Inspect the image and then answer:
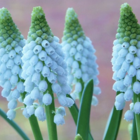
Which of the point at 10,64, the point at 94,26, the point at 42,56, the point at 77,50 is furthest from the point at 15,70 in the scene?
the point at 94,26

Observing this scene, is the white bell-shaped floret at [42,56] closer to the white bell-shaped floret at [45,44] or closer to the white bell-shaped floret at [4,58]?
the white bell-shaped floret at [45,44]

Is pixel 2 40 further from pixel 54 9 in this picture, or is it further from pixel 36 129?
pixel 54 9

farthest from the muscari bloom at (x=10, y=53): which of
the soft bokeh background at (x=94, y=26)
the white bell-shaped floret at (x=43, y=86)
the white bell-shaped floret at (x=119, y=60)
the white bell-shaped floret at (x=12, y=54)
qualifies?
the soft bokeh background at (x=94, y=26)

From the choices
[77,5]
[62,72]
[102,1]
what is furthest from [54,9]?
[62,72]

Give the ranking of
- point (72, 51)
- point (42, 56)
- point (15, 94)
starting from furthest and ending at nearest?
point (72, 51), point (15, 94), point (42, 56)

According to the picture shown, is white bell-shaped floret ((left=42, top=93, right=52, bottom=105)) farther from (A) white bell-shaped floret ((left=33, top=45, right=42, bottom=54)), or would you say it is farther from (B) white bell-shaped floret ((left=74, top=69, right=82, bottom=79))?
(B) white bell-shaped floret ((left=74, top=69, right=82, bottom=79))

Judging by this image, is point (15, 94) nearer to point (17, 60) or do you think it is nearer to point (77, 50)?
point (17, 60)

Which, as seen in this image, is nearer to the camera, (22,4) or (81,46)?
(81,46)
